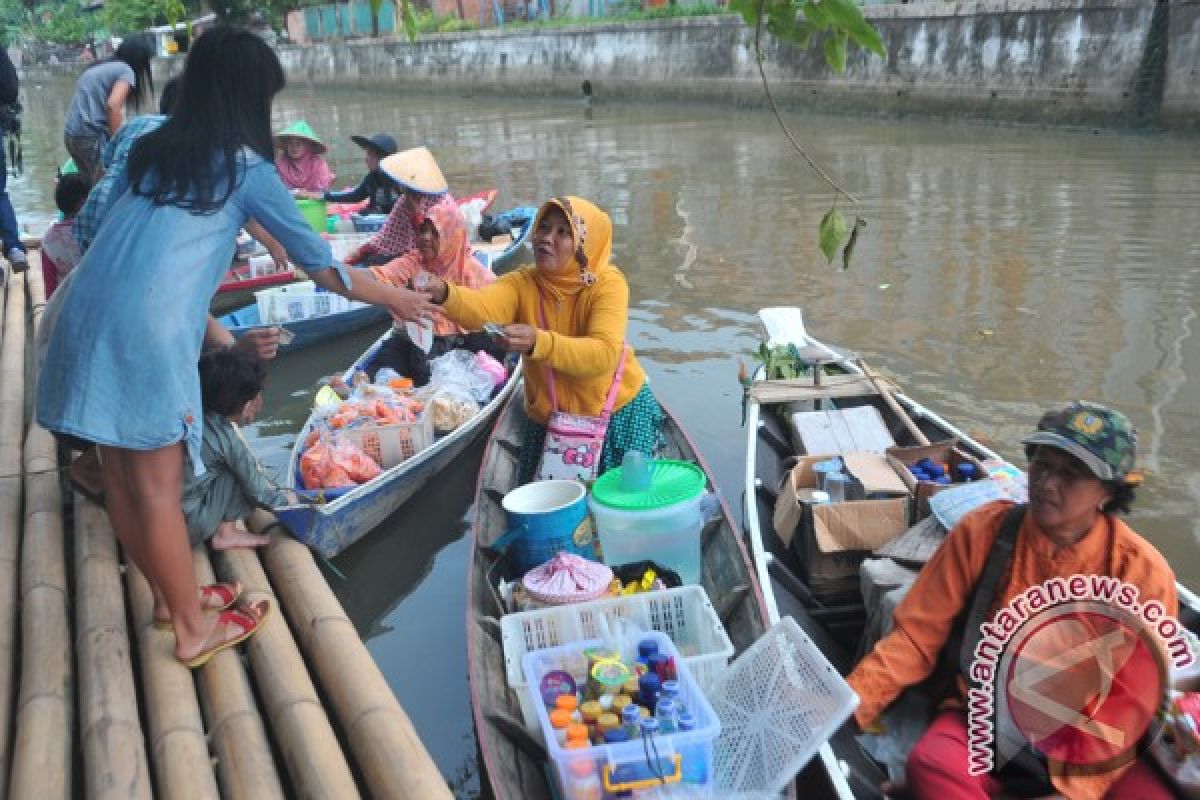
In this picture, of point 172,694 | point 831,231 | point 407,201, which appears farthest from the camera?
point 407,201

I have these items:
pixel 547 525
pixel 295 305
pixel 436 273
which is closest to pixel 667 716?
pixel 547 525

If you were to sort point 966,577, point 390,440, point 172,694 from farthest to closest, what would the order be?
point 390,440 < point 172,694 < point 966,577

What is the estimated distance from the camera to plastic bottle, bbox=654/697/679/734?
101 inches

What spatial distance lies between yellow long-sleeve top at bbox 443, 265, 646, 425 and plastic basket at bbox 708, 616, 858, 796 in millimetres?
1546

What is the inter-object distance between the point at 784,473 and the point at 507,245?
570 centimetres

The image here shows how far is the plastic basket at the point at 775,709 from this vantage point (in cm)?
255

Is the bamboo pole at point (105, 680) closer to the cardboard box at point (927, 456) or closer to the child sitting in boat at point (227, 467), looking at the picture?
the child sitting in boat at point (227, 467)

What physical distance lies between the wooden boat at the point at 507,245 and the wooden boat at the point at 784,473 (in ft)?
11.6

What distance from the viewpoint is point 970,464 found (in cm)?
387

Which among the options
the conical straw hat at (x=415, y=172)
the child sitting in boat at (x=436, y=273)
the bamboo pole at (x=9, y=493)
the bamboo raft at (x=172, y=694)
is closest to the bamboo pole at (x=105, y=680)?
the bamboo raft at (x=172, y=694)

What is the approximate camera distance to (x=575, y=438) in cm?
427

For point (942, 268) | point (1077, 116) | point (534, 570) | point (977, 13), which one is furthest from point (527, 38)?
point (534, 570)

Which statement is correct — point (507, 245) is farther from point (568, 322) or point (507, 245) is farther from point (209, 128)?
point (209, 128)

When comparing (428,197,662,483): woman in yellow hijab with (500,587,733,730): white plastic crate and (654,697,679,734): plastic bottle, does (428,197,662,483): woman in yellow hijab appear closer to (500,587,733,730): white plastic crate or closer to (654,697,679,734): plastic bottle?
(500,587,733,730): white plastic crate
